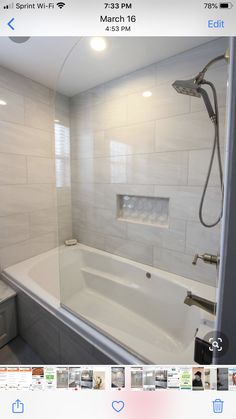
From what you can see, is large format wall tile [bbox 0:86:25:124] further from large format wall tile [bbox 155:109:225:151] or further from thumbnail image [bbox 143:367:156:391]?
thumbnail image [bbox 143:367:156:391]

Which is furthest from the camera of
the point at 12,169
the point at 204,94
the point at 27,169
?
the point at 27,169

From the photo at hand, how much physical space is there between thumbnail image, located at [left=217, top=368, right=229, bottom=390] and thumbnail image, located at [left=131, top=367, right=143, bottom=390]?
18 centimetres

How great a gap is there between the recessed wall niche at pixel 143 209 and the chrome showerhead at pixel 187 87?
26.5 inches

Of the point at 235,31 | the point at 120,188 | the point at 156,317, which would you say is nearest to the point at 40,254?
the point at 120,188

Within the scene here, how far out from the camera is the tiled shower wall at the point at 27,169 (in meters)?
1.33

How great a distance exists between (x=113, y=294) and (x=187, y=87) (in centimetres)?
155

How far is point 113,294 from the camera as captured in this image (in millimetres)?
1458

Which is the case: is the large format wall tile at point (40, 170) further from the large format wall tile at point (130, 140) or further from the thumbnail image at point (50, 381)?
the thumbnail image at point (50, 381)

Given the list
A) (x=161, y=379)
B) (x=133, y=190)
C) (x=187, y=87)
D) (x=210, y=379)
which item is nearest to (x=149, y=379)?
(x=161, y=379)

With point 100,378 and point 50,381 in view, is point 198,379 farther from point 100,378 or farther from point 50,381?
point 50,381

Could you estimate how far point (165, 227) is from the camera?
1.33 metres

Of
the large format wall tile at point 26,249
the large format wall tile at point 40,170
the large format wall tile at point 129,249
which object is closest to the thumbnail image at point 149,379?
the large format wall tile at point 129,249

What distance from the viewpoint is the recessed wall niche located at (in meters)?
1.34

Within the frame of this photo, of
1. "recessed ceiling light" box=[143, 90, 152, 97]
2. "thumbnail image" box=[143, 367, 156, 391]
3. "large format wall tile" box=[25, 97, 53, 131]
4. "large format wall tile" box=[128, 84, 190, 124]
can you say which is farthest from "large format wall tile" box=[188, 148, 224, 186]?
"large format wall tile" box=[25, 97, 53, 131]
